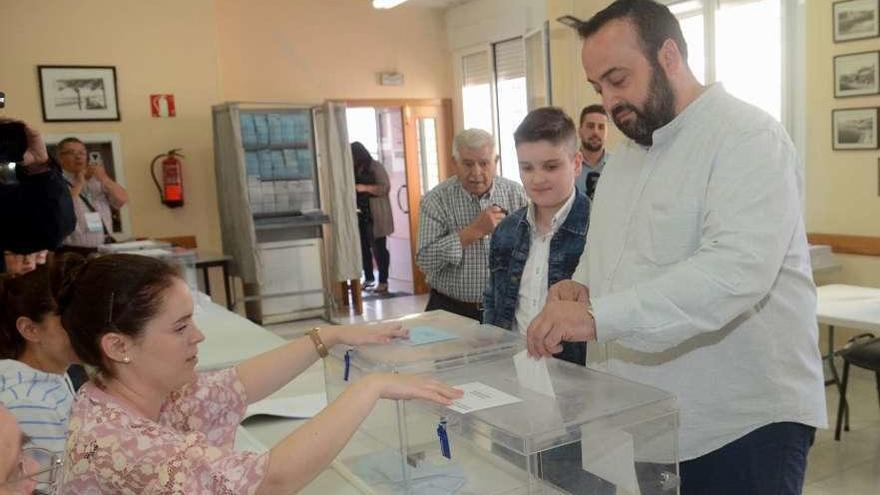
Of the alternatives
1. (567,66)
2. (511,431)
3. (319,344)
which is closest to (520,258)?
(319,344)

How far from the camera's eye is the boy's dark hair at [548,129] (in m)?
2.02

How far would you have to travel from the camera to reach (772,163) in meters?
1.26

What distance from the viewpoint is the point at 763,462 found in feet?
4.42

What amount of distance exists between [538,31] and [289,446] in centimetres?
514

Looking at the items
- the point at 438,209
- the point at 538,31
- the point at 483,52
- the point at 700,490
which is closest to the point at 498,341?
the point at 700,490

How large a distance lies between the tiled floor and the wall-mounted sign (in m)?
5.36

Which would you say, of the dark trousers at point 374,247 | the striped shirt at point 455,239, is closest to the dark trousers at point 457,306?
the striped shirt at point 455,239

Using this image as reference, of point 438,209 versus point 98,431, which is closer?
point 98,431

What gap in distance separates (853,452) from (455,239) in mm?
2087

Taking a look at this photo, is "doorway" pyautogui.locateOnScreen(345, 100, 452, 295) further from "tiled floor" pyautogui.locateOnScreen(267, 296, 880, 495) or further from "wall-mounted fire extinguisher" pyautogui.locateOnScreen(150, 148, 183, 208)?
"tiled floor" pyautogui.locateOnScreen(267, 296, 880, 495)

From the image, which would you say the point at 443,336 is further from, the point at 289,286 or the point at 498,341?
the point at 289,286

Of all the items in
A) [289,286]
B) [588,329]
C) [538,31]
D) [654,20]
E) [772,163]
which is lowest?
[289,286]

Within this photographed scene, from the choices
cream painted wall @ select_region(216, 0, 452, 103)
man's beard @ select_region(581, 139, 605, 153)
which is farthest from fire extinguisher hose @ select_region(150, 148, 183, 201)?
man's beard @ select_region(581, 139, 605, 153)

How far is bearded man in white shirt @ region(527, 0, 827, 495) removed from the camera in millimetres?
1217
